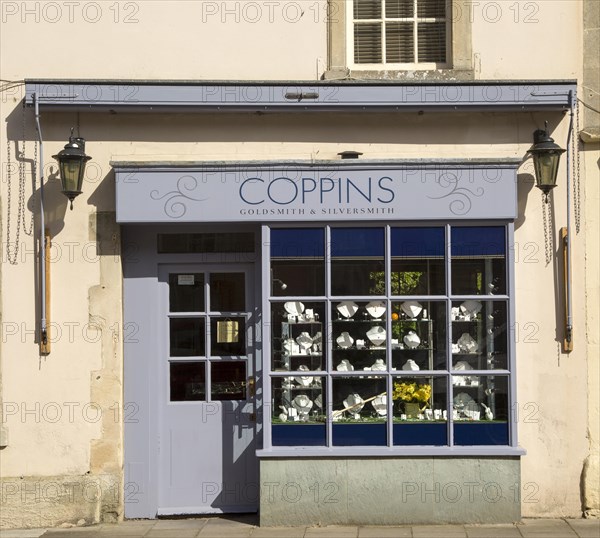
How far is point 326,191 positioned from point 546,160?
190cm

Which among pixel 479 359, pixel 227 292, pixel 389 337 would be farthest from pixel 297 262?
pixel 479 359

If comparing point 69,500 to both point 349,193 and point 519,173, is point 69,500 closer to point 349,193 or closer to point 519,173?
point 349,193

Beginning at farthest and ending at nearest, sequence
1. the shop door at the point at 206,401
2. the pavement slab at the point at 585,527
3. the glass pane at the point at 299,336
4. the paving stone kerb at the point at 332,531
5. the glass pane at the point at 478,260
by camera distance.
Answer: the shop door at the point at 206,401
the glass pane at the point at 299,336
the glass pane at the point at 478,260
the paving stone kerb at the point at 332,531
the pavement slab at the point at 585,527

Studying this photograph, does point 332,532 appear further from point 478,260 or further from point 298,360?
point 478,260

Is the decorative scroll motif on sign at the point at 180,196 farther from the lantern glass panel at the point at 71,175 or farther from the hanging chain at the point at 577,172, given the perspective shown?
the hanging chain at the point at 577,172

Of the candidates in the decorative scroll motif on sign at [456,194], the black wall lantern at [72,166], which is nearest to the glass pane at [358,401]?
the decorative scroll motif on sign at [456,194]

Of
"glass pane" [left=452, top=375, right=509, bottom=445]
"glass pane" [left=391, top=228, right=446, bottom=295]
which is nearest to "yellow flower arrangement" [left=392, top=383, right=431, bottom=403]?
"glass pane" [left=452, top=375, right=509, bottom=445]

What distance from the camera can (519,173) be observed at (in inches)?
333

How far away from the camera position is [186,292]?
28.7 feet

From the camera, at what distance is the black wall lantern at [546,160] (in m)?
8.10

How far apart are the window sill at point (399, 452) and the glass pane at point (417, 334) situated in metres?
0.71

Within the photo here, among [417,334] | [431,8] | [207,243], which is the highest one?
[431,8]

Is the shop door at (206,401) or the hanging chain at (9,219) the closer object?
the hanging chain at (9,219)

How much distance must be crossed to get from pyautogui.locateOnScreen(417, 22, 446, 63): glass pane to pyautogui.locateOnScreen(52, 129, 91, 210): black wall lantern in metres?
3.19
